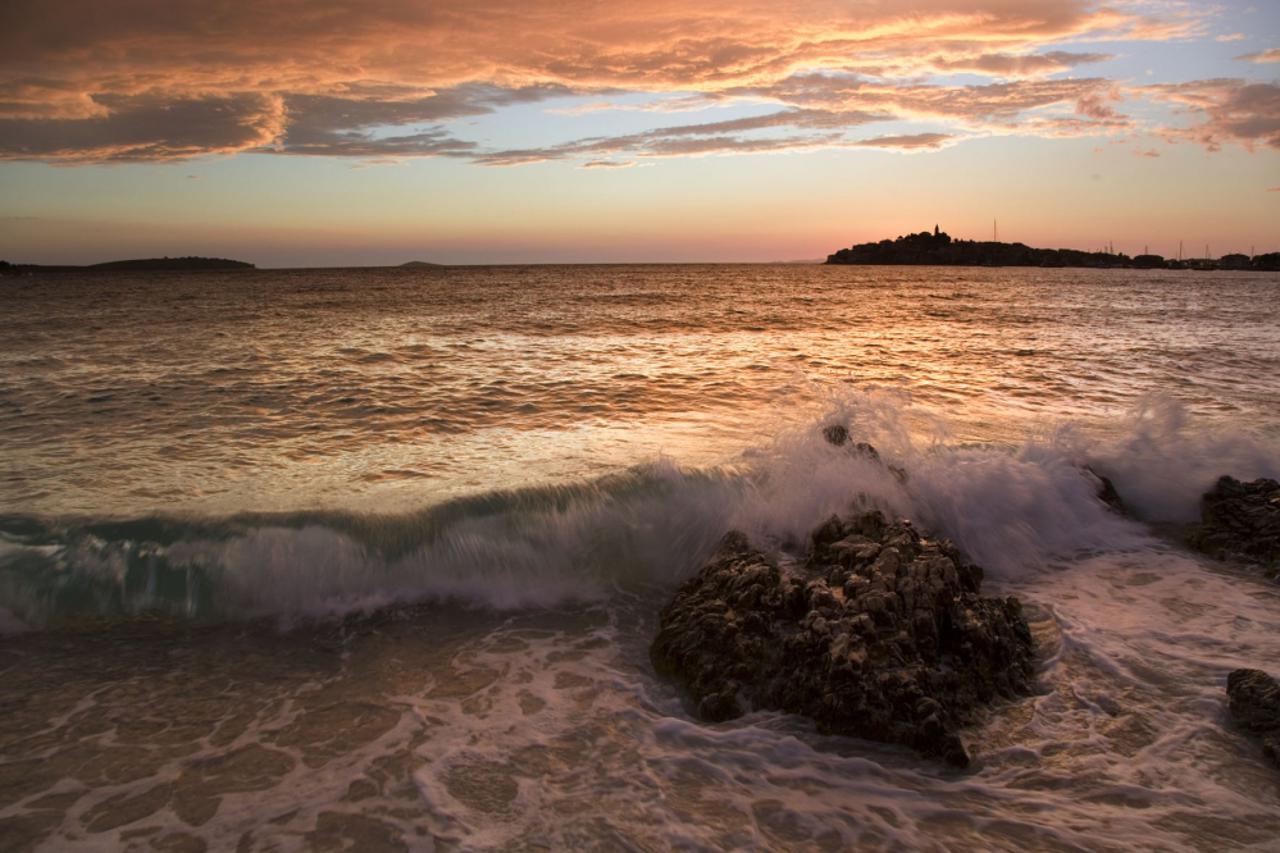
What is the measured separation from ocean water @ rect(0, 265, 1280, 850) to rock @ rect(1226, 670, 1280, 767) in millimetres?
118

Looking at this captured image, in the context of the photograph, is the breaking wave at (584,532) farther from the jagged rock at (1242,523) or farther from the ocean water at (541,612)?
the jagged rock at (1242,523)

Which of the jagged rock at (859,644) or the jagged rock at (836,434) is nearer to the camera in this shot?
the jagged rock at (859,644)

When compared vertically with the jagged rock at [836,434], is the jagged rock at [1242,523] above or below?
below

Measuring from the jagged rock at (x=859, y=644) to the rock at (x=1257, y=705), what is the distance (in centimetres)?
124

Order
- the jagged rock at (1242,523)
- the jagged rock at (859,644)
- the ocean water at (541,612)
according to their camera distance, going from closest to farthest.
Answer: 1. the ocean water at (541,612)
2. the jagged rock at (859,644)
3. the jagged rock at (1242,523)

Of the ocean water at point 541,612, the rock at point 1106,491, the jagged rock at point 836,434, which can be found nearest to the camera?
the ocean water at point 541,612

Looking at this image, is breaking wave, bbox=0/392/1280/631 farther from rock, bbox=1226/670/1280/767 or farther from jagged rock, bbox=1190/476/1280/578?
rock, bbox=1226/670/1280/767

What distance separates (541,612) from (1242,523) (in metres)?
7.79

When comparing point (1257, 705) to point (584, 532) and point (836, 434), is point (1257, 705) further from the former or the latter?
point (584, 532)

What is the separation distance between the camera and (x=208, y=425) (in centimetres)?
1221

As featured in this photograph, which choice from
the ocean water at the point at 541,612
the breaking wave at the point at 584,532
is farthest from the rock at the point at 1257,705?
the breaking wave at the point at 584,532

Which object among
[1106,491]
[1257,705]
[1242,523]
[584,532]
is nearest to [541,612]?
[584,532]

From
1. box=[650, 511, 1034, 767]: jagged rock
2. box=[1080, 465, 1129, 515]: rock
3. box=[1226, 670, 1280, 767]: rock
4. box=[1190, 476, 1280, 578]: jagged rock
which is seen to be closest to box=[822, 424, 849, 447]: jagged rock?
box=[650, 511, 1034, 767]: jagged rock

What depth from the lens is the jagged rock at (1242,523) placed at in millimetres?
7703
